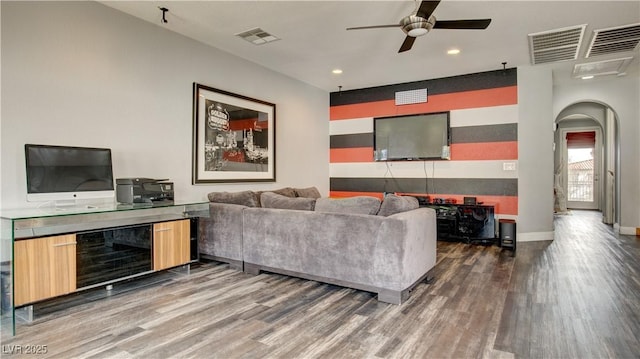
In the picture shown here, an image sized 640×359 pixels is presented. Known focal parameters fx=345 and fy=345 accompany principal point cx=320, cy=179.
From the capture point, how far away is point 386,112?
262 inches

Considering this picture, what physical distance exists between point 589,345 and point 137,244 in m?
3.56

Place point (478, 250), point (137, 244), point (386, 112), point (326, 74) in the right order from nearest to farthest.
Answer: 1. point (137, 244)
2. point (478, 250)
3. point (326, 74)
4. point (386, 112)

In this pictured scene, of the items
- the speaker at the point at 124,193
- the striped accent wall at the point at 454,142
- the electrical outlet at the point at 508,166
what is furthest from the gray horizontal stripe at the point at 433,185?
the speaker at the point at 124,193

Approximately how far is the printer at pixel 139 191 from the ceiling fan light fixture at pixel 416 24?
287cm

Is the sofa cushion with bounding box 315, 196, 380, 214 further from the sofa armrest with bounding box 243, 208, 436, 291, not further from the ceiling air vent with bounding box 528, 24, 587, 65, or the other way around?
the ceiling air vent with bounding box 528, 24, 587, 65

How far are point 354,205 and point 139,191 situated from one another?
6.71 ft

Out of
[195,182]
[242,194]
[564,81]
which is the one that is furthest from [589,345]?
[564,81]

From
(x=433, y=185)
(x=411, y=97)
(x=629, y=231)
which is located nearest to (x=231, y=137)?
(x=411, y=97)

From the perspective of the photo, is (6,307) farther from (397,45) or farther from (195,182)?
(397,45)

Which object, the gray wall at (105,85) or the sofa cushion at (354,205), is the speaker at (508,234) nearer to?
A: the sofa cushion at (354,205)

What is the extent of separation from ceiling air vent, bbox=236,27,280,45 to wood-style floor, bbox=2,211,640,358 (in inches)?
110

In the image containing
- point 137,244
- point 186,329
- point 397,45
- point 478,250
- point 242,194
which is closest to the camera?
point 186,329

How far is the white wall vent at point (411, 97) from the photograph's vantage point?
20.6 feet

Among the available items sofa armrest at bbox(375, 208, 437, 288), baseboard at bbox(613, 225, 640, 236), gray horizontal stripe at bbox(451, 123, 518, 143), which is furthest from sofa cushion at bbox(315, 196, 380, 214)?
baseboard at bbox(613, 225, 640, 236)
